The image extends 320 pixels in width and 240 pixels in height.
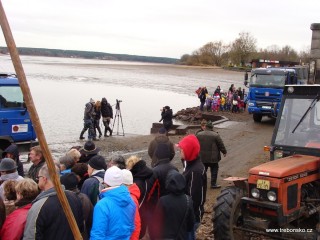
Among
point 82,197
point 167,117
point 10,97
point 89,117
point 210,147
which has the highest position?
point 10,97

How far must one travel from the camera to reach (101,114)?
17906mm

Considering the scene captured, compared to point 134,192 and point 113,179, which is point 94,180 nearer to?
point 134,192

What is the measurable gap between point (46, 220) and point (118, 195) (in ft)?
2.37

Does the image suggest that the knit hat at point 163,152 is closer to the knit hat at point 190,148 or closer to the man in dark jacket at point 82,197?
the knit hat at point 190,148

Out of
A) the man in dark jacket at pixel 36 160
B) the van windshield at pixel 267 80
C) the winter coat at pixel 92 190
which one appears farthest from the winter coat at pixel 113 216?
the van windshield at pixel 267 80

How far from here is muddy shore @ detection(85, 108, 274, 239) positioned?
9.69 metres

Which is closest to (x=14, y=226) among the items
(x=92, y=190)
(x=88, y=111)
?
(x=92, y=190)

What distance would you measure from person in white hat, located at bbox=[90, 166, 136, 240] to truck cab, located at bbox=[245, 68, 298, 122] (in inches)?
692

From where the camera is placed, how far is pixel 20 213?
13.1ft

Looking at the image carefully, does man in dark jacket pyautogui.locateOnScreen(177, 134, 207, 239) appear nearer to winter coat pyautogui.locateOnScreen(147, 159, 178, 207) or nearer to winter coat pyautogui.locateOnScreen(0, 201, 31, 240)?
winter coat pyautogui.locateOnScreen(147, 159, 178, 207)

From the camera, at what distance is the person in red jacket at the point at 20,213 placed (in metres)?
3.91

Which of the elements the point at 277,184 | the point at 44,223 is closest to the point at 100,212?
the point at 44,223

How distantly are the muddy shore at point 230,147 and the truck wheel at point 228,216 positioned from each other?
81 centimetres

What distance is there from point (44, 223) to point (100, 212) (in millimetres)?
521
